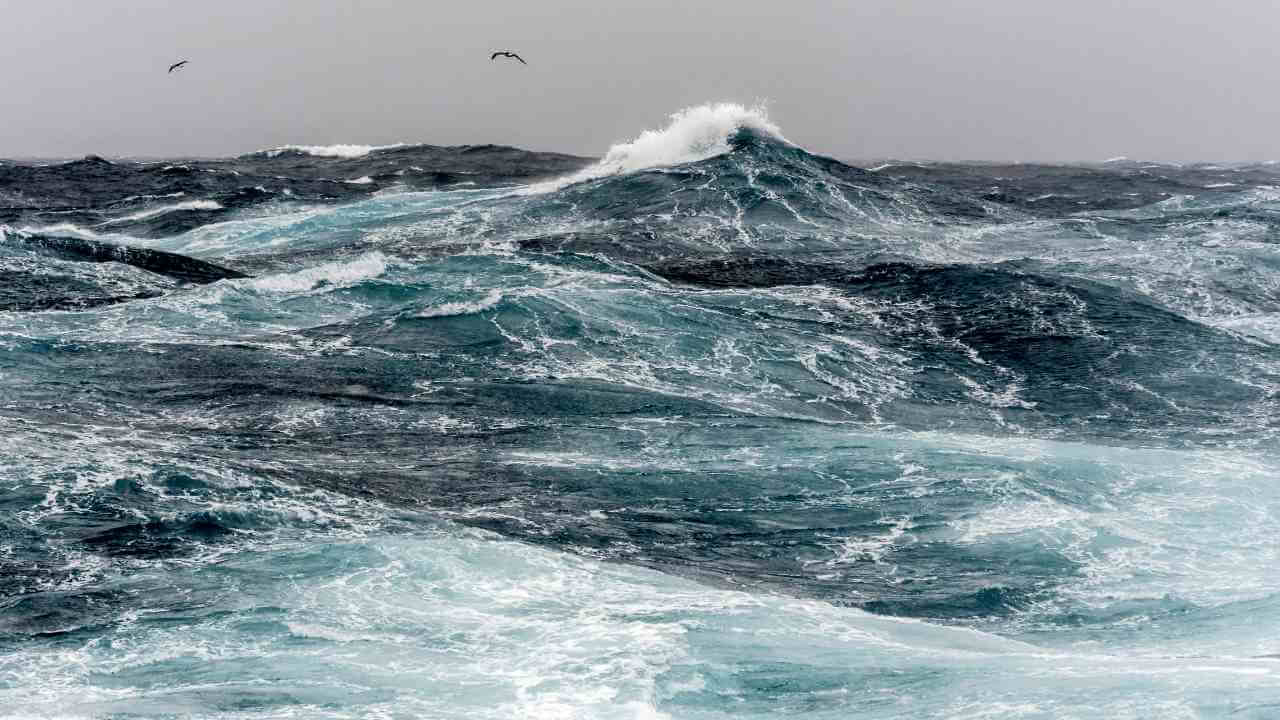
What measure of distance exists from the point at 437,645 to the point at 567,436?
27.7 feet

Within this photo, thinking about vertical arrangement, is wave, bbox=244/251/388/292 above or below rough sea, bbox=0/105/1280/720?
above

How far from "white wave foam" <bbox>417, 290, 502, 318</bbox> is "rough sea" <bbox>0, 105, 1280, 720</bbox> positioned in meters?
0.13

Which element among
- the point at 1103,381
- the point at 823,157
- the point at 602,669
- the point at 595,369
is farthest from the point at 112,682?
the point at 823,157

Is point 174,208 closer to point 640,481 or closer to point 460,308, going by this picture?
point 460,308

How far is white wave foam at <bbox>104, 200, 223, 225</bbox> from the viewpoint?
52416 millimetres

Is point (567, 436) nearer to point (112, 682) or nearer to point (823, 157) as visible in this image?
point (112, 682)

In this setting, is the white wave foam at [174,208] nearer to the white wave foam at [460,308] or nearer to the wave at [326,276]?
the wave at [326,276]

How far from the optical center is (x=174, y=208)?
54500mm

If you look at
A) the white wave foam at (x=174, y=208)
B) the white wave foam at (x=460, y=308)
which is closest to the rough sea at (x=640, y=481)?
the white wave foam at (x=460, y=308)

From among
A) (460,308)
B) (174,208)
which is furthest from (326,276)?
(174,208)

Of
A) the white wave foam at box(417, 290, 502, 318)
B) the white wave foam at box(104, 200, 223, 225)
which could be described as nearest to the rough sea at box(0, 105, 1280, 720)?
Result: the white wave foam at box(417, 290, 502, 318)

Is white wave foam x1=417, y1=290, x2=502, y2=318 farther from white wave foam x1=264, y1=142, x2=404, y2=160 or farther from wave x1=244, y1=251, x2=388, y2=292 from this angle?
white wave foam x1=264, y1=142, x2=404, y2=160

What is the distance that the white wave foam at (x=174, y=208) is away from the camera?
2064 inches

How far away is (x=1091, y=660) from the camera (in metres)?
12.6
